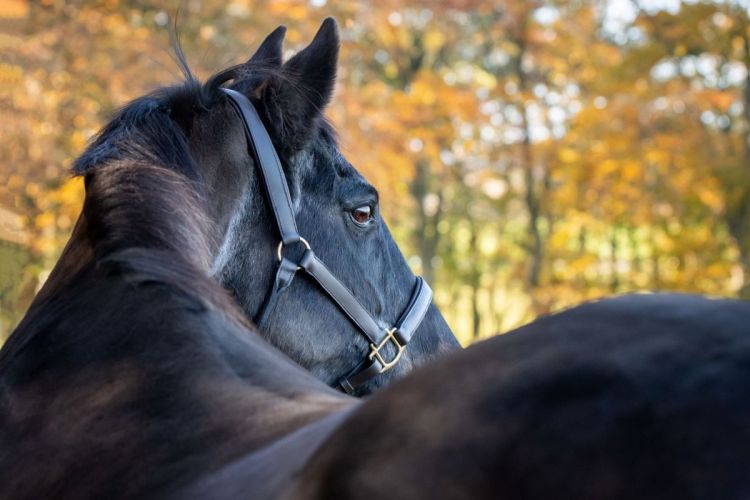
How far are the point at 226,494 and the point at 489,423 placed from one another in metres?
0.53

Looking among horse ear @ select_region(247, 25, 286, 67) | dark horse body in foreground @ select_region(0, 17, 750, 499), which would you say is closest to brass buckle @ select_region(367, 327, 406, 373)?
dark horse body in foreground @ select_region(0, 17, 750, 499)

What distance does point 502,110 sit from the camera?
47.9 feet

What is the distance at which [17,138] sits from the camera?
395 inches

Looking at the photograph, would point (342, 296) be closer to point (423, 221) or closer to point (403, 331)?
point (403, 331)

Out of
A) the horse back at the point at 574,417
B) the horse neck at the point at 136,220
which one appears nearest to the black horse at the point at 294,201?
the horse neck at the point at 136,220

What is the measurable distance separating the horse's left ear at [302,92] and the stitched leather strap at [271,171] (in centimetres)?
8

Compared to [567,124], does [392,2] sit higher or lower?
higher

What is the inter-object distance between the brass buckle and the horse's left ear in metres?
0.68

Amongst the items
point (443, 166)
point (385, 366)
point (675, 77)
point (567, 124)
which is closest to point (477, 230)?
point (443, 166)

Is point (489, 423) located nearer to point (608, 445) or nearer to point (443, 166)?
point (608, 445)

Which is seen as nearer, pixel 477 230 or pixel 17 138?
pixel 17 138

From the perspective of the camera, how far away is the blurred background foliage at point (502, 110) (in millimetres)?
10508

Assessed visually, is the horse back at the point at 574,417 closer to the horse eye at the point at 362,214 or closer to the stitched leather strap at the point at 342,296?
the stitched leather strap at the point at 342,296

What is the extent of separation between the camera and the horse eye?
10.7ft
